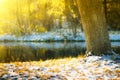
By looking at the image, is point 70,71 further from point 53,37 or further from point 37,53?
point 53,37

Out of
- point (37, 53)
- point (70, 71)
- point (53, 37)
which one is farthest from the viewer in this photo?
point (53, 37)

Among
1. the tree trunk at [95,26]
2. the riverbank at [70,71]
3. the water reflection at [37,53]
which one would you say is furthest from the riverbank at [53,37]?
the riverbank at [70,71]

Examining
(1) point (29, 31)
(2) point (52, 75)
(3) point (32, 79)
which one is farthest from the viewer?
(1) point (29, 31)

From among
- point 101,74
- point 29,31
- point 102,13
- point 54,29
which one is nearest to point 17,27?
point 29,31

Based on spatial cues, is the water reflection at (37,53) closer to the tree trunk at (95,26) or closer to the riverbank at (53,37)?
the tree trunk at (95,26)

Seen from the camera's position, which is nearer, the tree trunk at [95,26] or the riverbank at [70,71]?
the riverbank at [70,71]

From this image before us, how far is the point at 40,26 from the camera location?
158 feet

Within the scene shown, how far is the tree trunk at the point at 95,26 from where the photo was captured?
13.0 meters

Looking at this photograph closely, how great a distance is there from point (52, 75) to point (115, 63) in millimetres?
3196

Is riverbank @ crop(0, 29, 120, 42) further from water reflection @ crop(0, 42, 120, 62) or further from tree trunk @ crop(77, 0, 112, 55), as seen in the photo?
tree trunk @ crop(77, 0, 112, 55)

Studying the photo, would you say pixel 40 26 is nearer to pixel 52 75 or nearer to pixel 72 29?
pixel 72 29

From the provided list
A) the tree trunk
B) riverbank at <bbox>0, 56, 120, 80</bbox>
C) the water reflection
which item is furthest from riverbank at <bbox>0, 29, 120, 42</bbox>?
riverbank at <bbox>0, 56, 120, 80</bbox>

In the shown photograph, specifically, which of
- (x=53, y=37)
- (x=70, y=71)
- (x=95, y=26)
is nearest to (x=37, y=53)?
(x=95, y=26)

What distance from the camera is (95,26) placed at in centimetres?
1308
